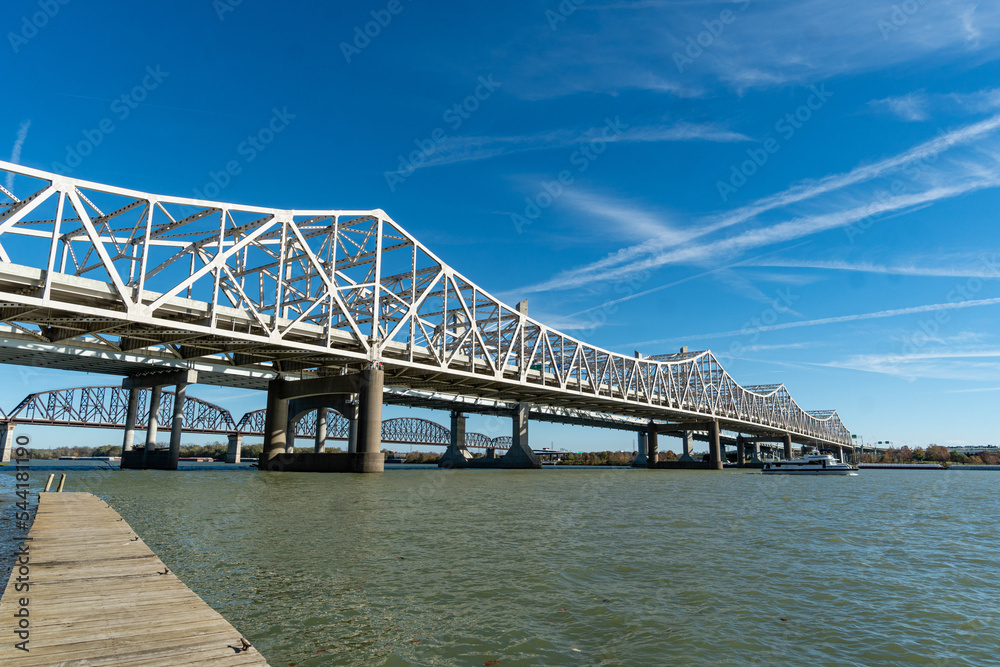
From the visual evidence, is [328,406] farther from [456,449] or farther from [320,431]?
[456,449]

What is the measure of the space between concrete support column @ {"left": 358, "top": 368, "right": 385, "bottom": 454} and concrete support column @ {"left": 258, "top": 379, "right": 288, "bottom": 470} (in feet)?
48.2

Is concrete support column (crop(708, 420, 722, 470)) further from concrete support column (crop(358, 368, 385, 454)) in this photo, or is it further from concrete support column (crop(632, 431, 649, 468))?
concrete support column (crop(358, 368, 385, 454))

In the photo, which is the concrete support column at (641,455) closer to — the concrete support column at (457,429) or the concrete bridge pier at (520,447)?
the concrete bridge pier at (520,447)

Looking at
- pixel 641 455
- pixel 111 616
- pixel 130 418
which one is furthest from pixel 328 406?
pixel 641 455

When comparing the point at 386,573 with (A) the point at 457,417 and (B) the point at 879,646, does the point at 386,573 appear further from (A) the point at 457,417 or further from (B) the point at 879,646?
(A) the point at 457,417

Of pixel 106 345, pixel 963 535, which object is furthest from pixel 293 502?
pixel 106 345

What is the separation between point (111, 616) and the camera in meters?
6.41

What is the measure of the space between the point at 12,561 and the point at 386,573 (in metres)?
6.66

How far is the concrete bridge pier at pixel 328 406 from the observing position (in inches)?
2270

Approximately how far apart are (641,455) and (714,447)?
29.0 metres

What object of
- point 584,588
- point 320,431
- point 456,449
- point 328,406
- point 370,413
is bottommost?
point 584,588

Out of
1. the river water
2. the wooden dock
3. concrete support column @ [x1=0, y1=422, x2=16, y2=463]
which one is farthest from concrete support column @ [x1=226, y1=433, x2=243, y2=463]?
the wooden dock

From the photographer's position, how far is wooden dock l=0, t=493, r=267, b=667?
522cm

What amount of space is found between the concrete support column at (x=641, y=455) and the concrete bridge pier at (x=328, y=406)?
104328mm
